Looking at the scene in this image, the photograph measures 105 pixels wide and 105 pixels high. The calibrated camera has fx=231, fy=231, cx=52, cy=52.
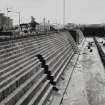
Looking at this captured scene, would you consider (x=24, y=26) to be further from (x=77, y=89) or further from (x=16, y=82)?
(x=16, y=82)

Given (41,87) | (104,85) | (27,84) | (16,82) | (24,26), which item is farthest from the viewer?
(24,26)

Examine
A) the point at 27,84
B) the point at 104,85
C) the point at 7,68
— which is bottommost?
the point at 104,85

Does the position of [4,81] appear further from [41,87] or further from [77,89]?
[77,89]

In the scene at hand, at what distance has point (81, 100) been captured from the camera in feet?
47.4

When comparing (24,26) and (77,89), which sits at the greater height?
(24,26)

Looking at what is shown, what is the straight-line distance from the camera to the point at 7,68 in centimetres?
1216

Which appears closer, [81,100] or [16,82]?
[16,82]

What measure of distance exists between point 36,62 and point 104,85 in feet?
19.4

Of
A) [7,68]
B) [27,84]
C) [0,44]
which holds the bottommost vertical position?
[27,84]

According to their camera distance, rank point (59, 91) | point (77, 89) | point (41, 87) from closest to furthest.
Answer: point (41, 87) < point (59, 91) < point (77, 89)

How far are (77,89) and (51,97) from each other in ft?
10.2

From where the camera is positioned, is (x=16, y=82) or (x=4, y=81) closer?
(x=4, y=81)

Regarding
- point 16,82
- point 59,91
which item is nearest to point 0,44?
point 16,82

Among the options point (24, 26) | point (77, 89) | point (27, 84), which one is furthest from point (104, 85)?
point (24, 26)
